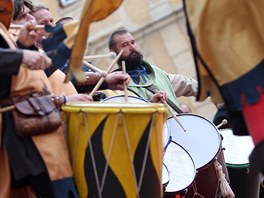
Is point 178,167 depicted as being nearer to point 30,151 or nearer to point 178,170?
point 178,170

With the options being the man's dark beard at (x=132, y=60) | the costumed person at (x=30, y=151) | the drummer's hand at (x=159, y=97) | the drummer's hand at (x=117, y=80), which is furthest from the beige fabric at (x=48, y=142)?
the man's dark beard at (x=132, y=60)

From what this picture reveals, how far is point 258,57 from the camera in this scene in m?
3.71

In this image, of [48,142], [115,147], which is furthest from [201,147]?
[48,142]

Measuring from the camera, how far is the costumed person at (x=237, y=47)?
12.1 ft

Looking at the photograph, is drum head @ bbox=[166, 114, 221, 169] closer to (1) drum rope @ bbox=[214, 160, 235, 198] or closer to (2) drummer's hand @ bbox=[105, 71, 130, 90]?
(1) drum rope @ bbox=[214, 160, 235, 198]

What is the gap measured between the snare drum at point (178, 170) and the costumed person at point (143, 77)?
527 mm

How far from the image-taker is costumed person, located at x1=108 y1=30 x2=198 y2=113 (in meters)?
6.31

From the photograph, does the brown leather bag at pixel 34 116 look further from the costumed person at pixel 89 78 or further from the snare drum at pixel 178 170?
the snare drum at pixel 178 170

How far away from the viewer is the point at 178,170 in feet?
18.7

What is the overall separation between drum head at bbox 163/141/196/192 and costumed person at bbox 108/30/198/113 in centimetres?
52

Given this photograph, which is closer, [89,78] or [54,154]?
[54,154]

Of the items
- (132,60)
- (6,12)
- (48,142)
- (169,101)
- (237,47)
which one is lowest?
(169,101)

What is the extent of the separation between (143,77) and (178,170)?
0.96m

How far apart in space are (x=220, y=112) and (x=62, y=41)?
2709 millimetres
